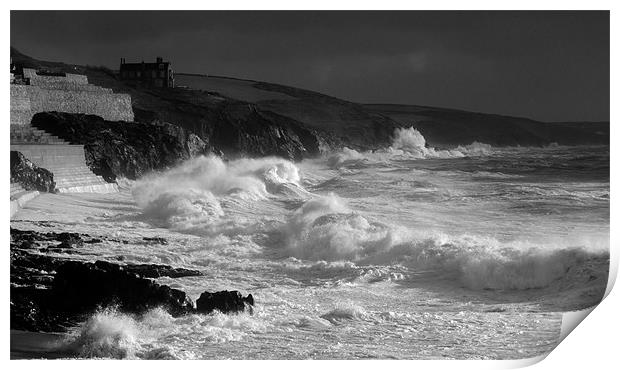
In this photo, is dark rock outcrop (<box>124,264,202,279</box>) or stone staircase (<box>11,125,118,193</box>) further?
stone staircase (<box>11,125,118,193</box>)

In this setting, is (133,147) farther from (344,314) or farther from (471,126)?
(471,126)

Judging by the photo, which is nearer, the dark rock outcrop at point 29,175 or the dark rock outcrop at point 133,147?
the dark rock outcrop at point 29,175

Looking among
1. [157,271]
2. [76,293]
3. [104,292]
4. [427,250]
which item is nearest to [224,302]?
[157,271]

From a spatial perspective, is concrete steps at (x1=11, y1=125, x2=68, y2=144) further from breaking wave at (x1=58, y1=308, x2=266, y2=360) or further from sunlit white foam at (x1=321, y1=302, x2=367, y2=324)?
sunlit white foam at (x1=321, y1=302, x2=367, y2=324)

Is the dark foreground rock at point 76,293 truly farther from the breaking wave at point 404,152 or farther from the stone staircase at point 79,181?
the breaking wave at point 404,152

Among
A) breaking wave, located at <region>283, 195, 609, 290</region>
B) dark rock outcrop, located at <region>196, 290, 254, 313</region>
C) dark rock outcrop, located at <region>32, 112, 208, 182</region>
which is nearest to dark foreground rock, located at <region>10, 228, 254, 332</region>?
dark rock outcrop, located at <region>196, 290, 254, 313</region>

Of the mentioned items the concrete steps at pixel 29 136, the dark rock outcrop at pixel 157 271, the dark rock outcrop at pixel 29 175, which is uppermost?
the concrete steps at pixel 29 136

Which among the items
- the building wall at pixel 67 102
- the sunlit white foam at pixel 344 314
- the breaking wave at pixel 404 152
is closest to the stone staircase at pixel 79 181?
the building wall at pixel 67 102
